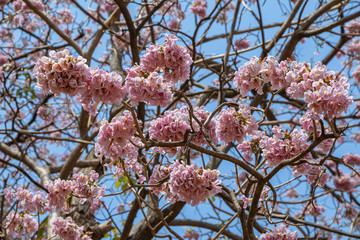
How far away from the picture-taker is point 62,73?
1.45 m

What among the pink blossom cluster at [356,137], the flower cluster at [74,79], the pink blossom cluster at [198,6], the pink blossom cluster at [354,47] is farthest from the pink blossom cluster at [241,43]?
the flower cluster at [74,79]

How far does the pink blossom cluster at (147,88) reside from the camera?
155 cm

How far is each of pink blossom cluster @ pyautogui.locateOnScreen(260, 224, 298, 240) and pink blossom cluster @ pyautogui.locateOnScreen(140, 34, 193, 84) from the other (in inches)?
39.1

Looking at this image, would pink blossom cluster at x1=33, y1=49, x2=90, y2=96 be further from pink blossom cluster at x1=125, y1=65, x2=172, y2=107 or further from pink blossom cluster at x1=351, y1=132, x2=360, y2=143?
pink blossom cluster at x1=351, y1=132, x2=360, y2=143

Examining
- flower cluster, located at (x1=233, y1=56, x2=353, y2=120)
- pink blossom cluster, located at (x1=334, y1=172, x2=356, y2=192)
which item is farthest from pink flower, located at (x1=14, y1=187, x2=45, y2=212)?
pink blossom cluster, located at (x1=334, y1=172, x2=356, y2=192)

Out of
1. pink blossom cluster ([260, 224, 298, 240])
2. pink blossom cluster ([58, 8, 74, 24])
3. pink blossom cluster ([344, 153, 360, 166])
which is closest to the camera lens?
pink blossom cluster ([260, 224, 298, 240])

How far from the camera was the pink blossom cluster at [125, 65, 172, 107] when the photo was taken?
155 cm

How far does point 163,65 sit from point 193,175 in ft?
1.80

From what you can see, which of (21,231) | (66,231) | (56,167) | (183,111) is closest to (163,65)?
(183,111)

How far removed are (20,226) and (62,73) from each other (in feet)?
6.14

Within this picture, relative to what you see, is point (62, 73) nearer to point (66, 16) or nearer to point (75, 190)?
point (75, 190)

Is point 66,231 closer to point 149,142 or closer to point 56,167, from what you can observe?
point 149,142

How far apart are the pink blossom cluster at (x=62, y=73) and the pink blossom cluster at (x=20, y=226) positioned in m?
1.72

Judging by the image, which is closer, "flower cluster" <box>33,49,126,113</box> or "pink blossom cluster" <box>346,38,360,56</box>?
"flower cluster" <box>33,49,126,113</box>
